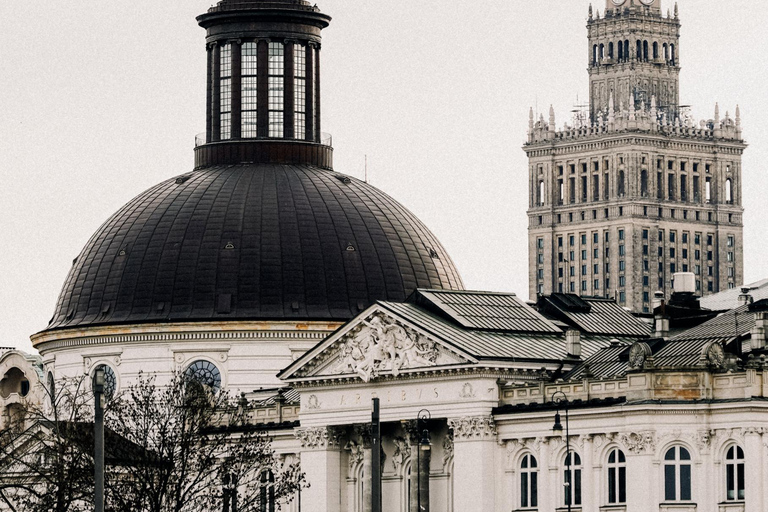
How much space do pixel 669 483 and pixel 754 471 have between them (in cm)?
539

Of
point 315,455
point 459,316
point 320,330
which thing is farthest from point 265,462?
point 320,330

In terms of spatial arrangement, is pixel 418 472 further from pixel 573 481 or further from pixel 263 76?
pixel 263 76

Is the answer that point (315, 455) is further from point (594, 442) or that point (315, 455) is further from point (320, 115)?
point (320, 115)

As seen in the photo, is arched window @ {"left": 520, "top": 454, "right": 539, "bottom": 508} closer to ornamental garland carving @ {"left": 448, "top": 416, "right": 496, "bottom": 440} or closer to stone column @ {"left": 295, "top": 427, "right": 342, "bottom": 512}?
ornamental garland carving @ {"left": 448, "top": 416, "right": 496, "bottom": 440}

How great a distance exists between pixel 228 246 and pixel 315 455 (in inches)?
1054

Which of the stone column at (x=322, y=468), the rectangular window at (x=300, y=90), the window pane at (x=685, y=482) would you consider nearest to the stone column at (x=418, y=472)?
the stone column at (x=322, y=468)

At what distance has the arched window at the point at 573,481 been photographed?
141 m

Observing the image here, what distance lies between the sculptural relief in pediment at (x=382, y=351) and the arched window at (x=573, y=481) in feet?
27.9

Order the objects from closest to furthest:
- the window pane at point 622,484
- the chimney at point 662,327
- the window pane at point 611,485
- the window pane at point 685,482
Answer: the window pane at point 685,482 → the window pane at point 622,484 → the window pane at point 611,485 → the chimney at point 662,327

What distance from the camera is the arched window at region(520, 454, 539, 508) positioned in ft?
474

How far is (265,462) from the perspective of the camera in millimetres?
154500

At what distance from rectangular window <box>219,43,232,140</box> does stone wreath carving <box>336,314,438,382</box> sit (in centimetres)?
4358

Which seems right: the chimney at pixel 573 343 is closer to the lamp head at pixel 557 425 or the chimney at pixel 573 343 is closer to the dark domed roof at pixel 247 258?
the lamp head at pixel 557 425

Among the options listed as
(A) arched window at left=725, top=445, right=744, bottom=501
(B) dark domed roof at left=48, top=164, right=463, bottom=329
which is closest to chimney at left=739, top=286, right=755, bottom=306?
(B) dark domed roof at left=48, top=164, right=463, bottom=329
